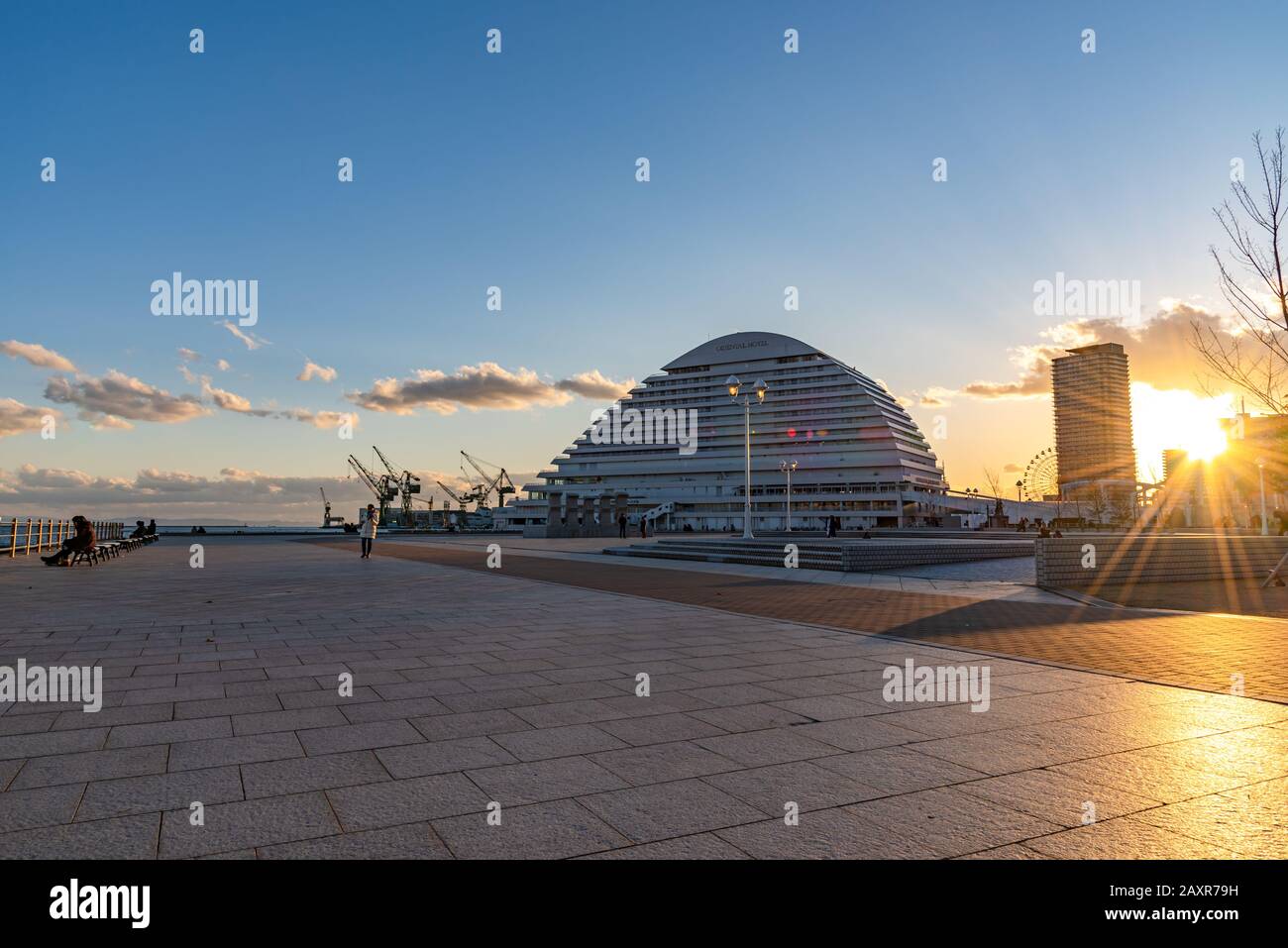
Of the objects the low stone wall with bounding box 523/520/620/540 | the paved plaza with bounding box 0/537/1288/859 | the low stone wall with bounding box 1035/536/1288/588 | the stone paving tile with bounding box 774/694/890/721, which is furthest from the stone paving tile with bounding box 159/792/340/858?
the low stone wall with bounding box 523/520/620/540

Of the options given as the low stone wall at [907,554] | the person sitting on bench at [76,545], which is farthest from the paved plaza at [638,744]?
the person sitting on bench at [76,545]

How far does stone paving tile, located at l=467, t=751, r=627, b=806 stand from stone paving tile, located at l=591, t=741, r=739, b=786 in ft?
0.31

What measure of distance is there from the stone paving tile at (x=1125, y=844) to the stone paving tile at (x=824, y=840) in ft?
1.86

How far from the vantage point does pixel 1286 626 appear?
1056cm

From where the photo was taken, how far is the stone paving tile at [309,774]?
4119mm

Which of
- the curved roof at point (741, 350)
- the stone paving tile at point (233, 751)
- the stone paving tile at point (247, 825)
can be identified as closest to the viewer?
the stone paving tile at point (247, 825)

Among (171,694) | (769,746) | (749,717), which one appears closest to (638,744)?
(769,746)

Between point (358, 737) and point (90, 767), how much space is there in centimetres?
144

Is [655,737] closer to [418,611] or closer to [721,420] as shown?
[418,611]

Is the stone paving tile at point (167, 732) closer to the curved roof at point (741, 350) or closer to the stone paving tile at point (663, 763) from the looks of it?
the stone paving tile at point (663, 763)

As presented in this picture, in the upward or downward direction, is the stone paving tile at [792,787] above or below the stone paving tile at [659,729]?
above

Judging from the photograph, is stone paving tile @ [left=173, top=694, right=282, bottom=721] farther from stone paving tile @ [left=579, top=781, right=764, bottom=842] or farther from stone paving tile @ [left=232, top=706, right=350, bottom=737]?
stone paving tile @ [left=579, top=781, right=764, bottom=842]

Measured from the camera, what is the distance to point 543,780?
14.0 feet

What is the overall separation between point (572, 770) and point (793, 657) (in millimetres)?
4230
